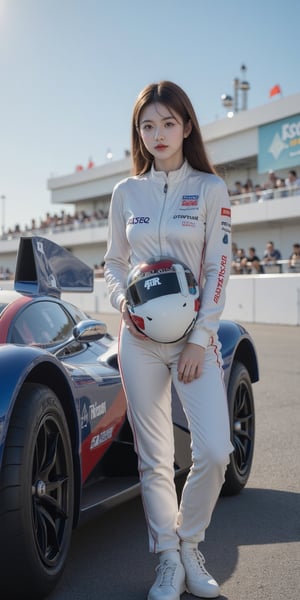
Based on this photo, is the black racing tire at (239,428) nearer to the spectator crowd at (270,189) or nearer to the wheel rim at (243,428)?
the wheel rim at (243,428)

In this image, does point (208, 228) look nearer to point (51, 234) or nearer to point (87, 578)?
point (87, 578)

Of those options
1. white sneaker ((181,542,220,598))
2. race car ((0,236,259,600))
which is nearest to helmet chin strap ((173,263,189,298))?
race car ((0,236,259,600))

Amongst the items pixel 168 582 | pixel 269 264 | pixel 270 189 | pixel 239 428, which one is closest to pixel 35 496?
pixel 168 582

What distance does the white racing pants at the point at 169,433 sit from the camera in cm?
310

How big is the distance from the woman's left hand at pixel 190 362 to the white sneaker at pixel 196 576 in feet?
2.21

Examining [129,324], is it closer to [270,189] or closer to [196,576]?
[196,576]

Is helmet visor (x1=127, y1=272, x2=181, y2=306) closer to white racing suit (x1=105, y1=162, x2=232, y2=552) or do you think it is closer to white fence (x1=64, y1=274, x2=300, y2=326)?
white racing suit (x1=105, y1=162, x2=232, y2=552)

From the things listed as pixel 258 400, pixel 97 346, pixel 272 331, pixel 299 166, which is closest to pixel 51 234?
pixel 299 166

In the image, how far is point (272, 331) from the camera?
17781mm

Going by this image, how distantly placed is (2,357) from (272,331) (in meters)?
15.2

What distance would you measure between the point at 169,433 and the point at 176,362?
32 centimetres

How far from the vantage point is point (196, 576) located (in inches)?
123

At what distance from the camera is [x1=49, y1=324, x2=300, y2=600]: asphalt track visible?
3197 millimetres

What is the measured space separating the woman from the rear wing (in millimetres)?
1124
